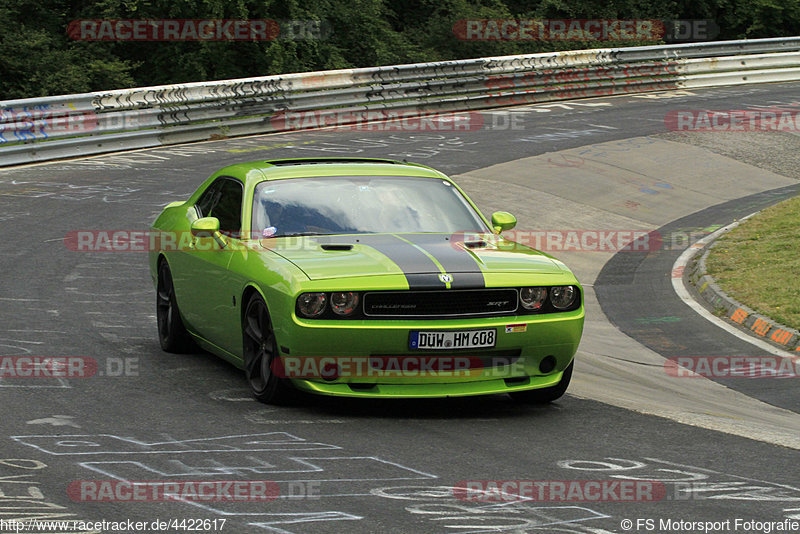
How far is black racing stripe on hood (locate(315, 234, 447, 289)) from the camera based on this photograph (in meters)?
7.45

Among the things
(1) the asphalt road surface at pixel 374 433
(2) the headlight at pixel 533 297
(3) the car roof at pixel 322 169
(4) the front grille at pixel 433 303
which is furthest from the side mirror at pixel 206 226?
(2) the headlight at pixel 533 297

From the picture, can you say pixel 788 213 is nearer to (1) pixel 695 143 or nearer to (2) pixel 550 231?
(2) pixel 550 231

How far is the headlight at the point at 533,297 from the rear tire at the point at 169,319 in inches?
119

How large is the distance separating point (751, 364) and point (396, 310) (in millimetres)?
4368

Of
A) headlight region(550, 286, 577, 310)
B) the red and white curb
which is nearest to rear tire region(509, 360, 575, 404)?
headlight region(550, 286, 577, 310)

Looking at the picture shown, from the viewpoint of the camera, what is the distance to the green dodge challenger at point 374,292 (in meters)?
7.41

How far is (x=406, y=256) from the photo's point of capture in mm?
7758

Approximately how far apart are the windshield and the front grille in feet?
3.55

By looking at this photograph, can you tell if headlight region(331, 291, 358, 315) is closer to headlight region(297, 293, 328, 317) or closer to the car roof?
headlight region(297, 293, 328, 317)

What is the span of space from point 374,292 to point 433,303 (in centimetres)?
36

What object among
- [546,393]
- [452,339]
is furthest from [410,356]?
[546,393]

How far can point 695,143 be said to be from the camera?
78.9 ft

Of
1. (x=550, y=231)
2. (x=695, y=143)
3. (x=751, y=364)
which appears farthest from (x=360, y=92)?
(x=751, y=364)

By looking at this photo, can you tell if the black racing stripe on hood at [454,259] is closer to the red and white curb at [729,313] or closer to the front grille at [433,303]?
the front grille at [433,303]
